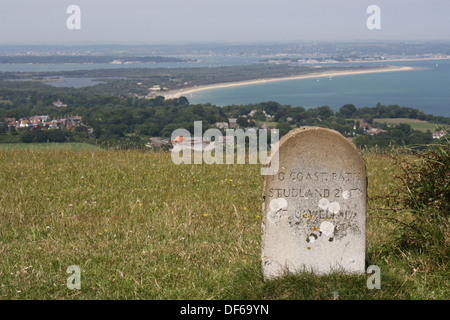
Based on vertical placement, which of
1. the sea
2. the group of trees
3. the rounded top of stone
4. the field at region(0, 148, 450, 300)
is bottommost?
the field at region(0, 148, 450, 300)

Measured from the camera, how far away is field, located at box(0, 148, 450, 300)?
4.48m

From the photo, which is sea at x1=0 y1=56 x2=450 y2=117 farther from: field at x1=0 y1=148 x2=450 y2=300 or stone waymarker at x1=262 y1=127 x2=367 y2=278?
stone waymarker at x1=262 y1=127 x2=367 y2=278

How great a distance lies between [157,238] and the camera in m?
6.00

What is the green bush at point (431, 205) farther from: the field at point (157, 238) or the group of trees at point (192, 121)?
the group of trees at point (192, 121)

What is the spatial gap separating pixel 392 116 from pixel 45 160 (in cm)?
2665

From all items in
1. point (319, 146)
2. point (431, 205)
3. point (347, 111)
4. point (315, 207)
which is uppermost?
point (319, 146)

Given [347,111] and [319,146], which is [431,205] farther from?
[347,111]

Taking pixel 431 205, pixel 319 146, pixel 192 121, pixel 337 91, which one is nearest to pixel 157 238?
pixel 319 146

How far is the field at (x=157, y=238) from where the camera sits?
4.48 m

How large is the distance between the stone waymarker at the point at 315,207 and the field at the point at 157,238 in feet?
0.75

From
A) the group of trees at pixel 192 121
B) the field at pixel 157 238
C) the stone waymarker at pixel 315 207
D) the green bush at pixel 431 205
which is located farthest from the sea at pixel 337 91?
the stone waymarker at pixel 315 207

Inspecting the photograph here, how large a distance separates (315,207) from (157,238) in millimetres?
2375

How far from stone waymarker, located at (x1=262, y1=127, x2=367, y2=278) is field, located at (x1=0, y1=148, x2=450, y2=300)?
227mm

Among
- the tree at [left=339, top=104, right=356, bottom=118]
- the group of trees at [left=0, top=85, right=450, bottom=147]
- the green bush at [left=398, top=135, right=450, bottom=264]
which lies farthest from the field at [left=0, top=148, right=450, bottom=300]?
the tree at [left=339, top=104, right=356, bottom=118]
